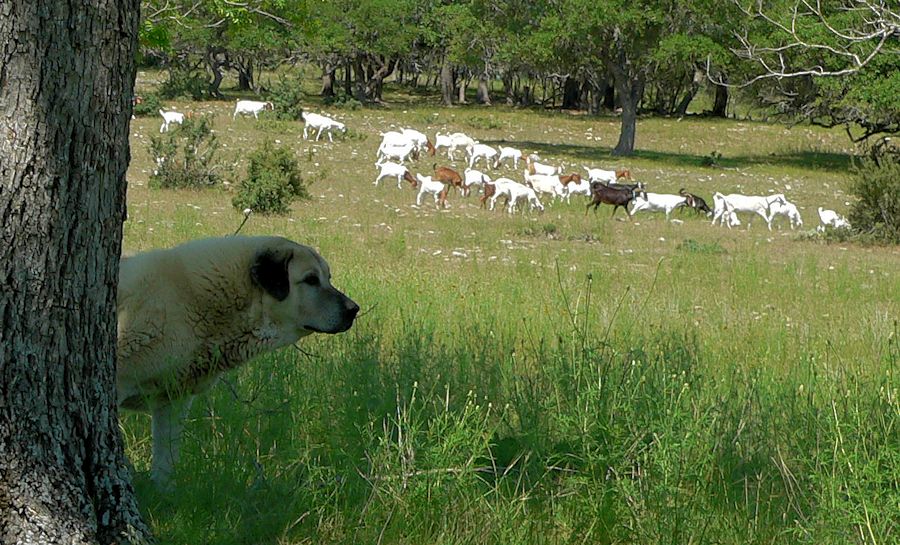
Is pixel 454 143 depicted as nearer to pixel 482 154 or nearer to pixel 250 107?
pixel 482 154

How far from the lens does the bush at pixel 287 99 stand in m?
47.8

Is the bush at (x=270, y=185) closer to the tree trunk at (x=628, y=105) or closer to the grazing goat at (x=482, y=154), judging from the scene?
the grazing goat at (x=482, y=154)

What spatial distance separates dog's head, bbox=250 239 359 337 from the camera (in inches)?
229

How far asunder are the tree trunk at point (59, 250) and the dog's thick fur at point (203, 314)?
48.5 inches

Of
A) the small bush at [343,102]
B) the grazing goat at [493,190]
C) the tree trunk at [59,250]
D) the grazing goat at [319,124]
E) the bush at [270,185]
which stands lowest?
the small bush at [343,102]

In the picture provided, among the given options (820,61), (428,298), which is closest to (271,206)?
(428,298)

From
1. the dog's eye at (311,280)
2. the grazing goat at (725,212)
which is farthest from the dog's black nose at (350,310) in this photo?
the grazing goat at (725,212)

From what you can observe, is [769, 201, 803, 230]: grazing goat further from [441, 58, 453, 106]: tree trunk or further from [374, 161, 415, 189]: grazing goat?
[441, 58, 453, 106]: tree trunk

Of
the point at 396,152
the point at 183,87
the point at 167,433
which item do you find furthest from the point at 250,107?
the point at 167,433

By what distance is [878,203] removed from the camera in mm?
23781

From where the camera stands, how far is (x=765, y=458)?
5.51 meters

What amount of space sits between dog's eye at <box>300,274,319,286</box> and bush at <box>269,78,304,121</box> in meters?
42.4

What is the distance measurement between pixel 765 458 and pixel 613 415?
0.78 m

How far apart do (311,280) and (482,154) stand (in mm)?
33454
